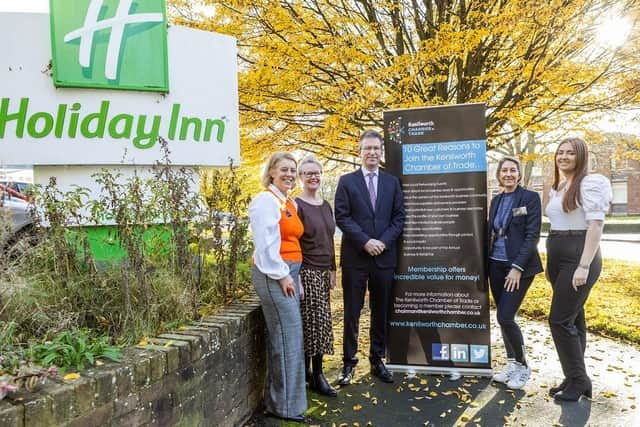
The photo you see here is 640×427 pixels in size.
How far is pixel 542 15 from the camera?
5.58 metres

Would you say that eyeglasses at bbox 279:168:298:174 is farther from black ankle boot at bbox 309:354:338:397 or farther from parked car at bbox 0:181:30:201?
parked car at bbox 0:181:30:201

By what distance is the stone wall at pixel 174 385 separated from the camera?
1.89 meters

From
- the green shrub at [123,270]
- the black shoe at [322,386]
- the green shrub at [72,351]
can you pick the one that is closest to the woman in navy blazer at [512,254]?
the black shoe at [322,386]

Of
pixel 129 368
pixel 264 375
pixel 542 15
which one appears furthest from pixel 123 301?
pixel 542 15

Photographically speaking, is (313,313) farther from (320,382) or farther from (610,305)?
(610,305)

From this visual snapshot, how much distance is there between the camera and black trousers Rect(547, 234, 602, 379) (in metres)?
3.47

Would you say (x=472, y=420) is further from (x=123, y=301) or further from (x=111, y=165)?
(x=111, y=165)

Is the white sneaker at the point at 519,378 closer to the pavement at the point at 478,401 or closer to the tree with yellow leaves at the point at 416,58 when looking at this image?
the pavement at the point at 478,401

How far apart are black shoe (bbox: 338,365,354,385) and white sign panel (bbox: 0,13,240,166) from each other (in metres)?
2.31

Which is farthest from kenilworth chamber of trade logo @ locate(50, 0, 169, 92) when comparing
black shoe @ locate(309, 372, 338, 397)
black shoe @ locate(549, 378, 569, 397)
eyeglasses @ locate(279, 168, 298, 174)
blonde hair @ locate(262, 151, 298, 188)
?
black shoe @ locate(549, 378, 569, 397)

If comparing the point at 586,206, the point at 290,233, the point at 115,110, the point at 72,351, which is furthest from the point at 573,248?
the point at 115,110

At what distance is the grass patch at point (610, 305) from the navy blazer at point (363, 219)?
10.2 feet

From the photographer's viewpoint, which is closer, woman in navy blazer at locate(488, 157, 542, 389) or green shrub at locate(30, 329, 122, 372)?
green shrub at locate(30, 329, 122, 372)

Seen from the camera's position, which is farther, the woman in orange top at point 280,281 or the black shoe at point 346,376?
the black shoe at point 346,376
